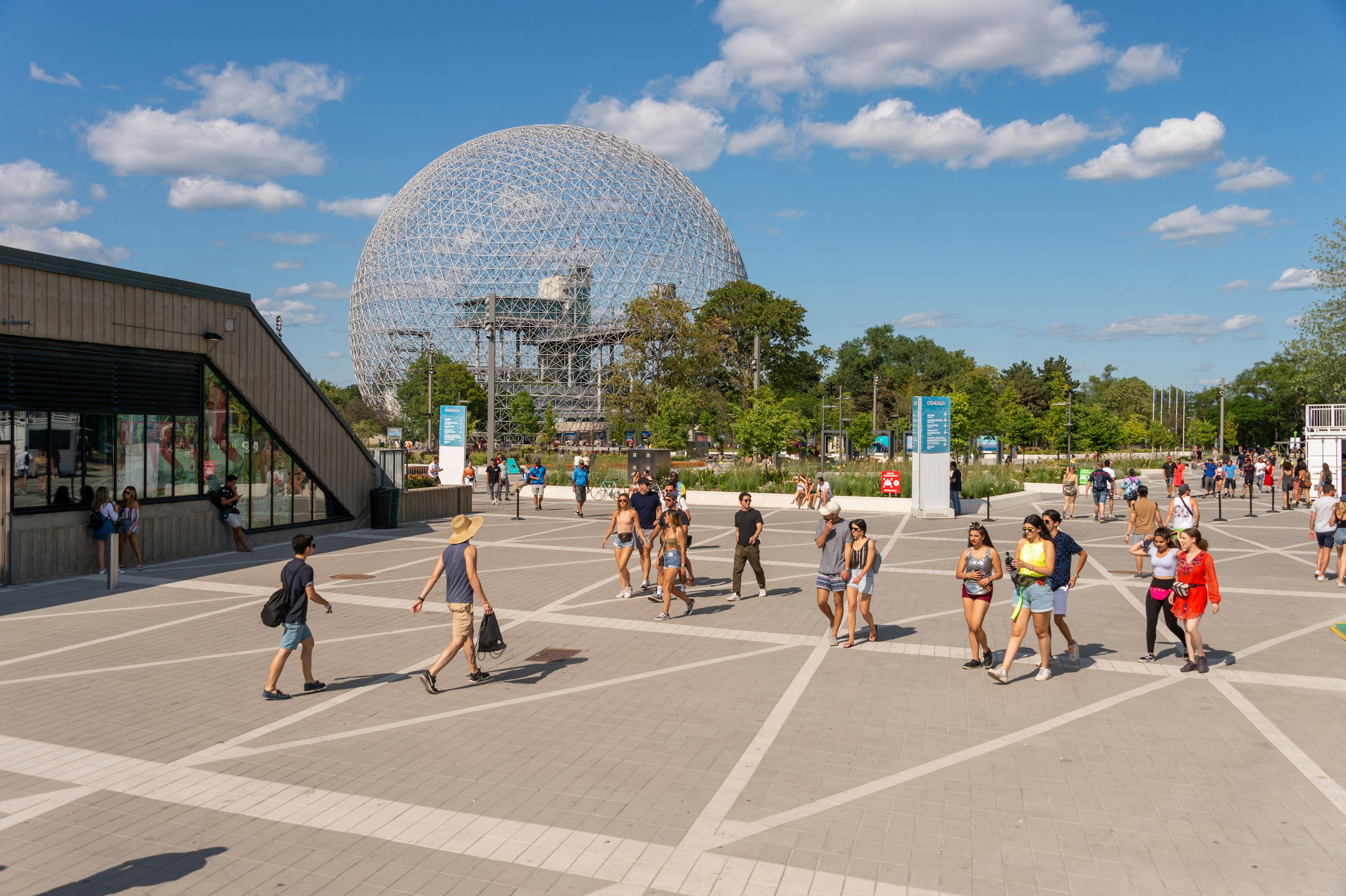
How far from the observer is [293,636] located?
773cm

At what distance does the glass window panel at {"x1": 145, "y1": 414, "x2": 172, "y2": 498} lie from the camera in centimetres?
1558

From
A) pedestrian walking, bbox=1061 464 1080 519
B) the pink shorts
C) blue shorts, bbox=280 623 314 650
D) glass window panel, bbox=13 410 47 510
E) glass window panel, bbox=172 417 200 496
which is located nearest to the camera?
blue shorts, bbox=280 623 314 650

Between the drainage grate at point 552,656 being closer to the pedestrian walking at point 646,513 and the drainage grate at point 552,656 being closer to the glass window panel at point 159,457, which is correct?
the pedestrian walking at point 646,513

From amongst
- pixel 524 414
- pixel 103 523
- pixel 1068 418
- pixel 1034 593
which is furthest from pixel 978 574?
pixel 524 414

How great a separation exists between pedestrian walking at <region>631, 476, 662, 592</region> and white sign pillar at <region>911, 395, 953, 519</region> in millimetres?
14224

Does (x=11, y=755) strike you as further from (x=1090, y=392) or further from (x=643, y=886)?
(x=1090, y=392)

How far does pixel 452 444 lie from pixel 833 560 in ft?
75.9

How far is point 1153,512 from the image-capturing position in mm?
15055

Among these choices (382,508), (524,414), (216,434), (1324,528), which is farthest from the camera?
(524,414)

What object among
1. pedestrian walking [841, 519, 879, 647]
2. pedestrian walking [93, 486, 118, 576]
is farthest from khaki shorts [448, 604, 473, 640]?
pedestrian walking [93, 486, 118, 576]

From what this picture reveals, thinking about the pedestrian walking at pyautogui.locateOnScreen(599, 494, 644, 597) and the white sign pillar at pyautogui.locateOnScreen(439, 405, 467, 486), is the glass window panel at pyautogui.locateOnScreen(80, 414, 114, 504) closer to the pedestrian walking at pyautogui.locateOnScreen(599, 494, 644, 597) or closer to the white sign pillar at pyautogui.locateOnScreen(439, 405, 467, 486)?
the pedestrian walking at pyautogui.locateOnScreen(599, 494, 644, 597)

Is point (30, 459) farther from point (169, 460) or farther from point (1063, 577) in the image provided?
point (1063, 577)

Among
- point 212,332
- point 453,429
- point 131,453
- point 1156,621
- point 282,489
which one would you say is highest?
point 212,332

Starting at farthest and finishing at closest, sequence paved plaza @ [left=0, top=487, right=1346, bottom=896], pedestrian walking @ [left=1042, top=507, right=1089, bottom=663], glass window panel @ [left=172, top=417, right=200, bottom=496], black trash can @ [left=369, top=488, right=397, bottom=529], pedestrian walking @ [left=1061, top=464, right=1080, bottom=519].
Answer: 1. pedestrian walking @ [left=1061, top=464, right=1080, bottom=519]
2. black trash can @ [left=369, top=488, right=397, bottom=529]
3. glass window panel @ [left=172, top=417, right=200, bottom=496]
4. pedestrian walking @ [left=1042, top=507, right=1089, bottom=663]
5. paved plaza @ [left=0, top=487, right=1346, bottom=896]
